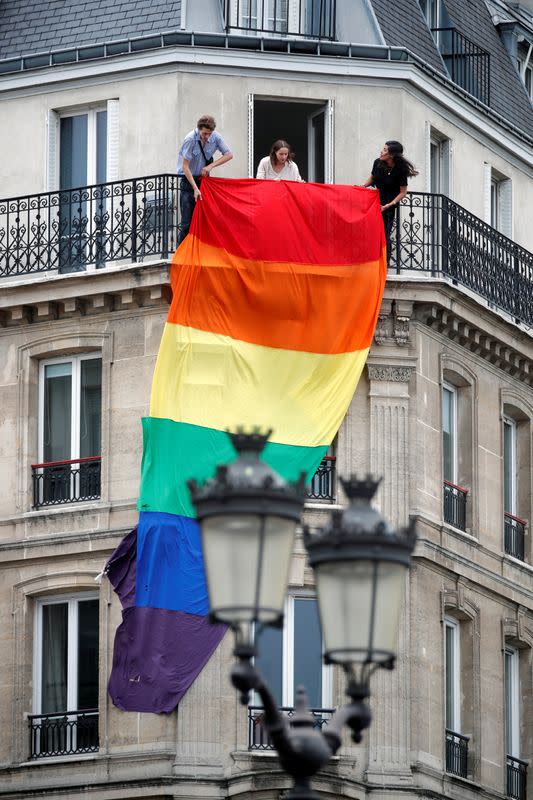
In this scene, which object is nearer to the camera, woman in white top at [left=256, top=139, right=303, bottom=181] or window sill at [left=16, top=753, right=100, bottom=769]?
window sill at [left=16, top=753, right=100, bottom=769]

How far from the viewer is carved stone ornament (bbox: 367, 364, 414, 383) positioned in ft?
127

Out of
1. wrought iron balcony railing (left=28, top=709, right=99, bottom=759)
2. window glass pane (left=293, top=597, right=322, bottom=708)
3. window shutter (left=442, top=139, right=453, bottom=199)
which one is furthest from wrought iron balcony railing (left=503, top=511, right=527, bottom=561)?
wrought iron balcony railing (left=28, top=709, right=99, bottom=759)

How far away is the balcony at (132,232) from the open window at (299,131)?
1.38 meters

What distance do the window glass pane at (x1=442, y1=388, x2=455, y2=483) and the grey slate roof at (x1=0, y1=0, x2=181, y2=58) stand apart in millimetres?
6516

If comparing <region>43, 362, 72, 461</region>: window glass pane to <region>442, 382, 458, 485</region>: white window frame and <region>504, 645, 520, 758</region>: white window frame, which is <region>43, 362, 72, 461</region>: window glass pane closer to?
<region>442, 382, 458, 485</region>: white window frame

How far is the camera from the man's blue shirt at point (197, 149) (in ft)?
124

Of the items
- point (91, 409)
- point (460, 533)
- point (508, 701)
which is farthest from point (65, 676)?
point (508, 701)

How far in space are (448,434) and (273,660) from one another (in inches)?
191

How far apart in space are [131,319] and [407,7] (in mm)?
6868

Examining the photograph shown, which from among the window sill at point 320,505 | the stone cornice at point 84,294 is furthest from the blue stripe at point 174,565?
the stone cornice at point 84,294

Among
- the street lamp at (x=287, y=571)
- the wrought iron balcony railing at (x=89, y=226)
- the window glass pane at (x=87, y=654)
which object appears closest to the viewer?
the street lamp at (x=287, y=571)

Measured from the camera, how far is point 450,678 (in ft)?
131

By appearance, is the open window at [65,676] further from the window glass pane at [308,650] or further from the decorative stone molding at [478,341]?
the decorative stone molding at [478,341]

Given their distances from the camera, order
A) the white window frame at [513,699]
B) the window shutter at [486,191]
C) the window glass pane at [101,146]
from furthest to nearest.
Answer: the window shutter at [486,191] → the white window frame at [513,699] → the window glass pane at [101,146]
